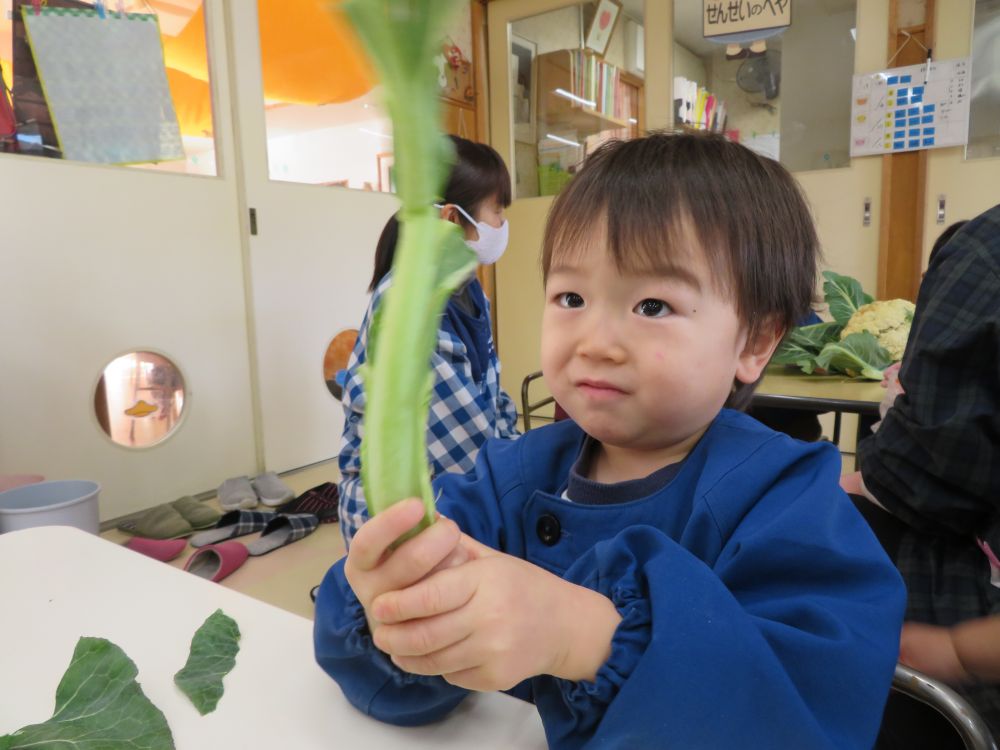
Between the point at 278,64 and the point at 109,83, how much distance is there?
25.3 inches

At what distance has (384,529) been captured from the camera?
0.76ft

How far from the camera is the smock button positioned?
58 cm

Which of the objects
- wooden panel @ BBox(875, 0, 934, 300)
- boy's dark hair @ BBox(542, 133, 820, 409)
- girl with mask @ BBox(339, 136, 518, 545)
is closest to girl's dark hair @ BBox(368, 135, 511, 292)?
girl with mask @ BBox(339, 136, 518, 545)

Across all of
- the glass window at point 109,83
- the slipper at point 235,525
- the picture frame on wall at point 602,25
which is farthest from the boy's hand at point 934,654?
the picture frame on wall at point 602,25

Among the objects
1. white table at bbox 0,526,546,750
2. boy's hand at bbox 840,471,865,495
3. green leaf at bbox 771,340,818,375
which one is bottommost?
boy's hand at bbox 840,471,865,495

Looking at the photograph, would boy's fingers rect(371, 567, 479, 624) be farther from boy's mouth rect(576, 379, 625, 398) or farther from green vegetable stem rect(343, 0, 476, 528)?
boy's mouth rect(576, 379, 625, 398)

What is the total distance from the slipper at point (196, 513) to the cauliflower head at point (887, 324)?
6.24ft

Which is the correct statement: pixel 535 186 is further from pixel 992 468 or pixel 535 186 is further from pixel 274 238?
pixel 992 468

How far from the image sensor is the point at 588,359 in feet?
1.69

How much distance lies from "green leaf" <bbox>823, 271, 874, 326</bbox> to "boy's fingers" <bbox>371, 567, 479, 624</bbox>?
1.85 metres

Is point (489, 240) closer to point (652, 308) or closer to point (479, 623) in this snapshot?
point (652, 308)

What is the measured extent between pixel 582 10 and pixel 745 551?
139 inches

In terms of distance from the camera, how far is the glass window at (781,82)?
279 cm

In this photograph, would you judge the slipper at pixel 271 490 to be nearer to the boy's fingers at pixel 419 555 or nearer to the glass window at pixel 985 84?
the boy's fingers at pixel 419 555
